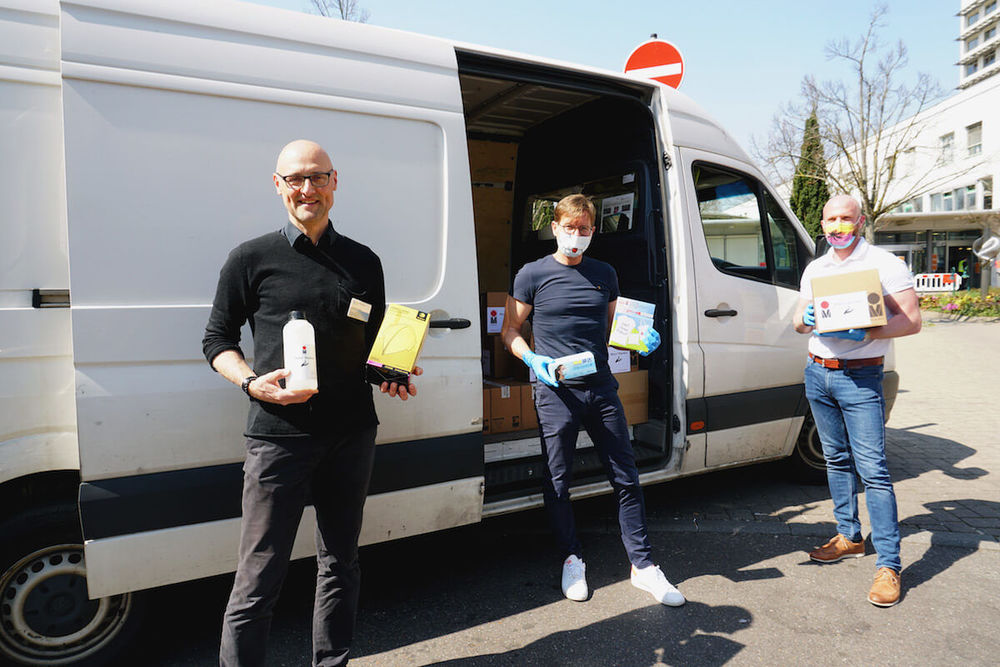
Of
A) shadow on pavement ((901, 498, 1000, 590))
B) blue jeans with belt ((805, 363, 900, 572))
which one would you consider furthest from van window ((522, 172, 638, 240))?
shadow on pavement ((901, 498, 1000, 590))

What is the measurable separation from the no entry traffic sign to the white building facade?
2562 cm

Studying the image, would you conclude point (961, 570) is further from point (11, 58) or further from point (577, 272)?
point (11, 58)

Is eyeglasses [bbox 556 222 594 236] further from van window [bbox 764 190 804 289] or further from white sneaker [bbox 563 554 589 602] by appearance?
van window [bbox 764 190 804 289]

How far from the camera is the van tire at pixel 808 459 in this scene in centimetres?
460

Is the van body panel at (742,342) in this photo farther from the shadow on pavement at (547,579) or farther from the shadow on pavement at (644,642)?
the shadow on pavement at (644,642)

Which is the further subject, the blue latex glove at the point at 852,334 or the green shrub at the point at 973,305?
the green shrub at the point at 973,305

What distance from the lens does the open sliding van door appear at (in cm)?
227

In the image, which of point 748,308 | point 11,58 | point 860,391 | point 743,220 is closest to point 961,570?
point 860,391

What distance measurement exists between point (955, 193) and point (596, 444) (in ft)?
117

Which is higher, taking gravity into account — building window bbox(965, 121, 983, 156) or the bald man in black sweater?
building window bbox(965, 121, 983, 156)

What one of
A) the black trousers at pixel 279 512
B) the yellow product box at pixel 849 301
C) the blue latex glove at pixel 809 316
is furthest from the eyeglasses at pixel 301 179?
the blue latex glove at pixel 809 316

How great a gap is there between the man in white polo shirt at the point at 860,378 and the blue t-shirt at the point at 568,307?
1.13m

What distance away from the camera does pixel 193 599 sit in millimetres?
3172

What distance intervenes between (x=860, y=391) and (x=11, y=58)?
373 cm
